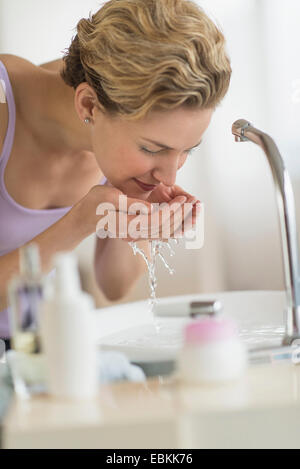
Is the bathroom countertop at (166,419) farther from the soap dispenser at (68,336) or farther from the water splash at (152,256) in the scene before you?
the water splash at (152,256)

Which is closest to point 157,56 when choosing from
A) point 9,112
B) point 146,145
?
point 146,145

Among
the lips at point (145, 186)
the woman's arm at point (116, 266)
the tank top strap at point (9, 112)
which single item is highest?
the tank top strap at point (9, 112)

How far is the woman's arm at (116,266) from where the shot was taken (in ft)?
5.21

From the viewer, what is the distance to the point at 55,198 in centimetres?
149

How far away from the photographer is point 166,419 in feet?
1.86

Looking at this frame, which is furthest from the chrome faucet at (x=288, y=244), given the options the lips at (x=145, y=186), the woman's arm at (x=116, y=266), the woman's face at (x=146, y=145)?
the woman's arm at (x=116, y=266)

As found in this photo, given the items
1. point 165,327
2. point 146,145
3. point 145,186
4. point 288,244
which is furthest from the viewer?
point 165,327

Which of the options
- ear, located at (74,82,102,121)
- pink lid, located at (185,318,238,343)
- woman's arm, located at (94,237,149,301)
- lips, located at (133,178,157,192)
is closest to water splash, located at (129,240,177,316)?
woman's arm, located at (94,237,149,301)

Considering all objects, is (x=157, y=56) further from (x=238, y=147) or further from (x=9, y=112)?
(x=238, y=147)

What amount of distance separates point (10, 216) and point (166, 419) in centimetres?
91

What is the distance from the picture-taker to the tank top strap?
1.33m

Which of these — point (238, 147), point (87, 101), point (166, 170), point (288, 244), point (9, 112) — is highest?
point (238, 147)

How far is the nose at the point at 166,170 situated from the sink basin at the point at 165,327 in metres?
0.23
